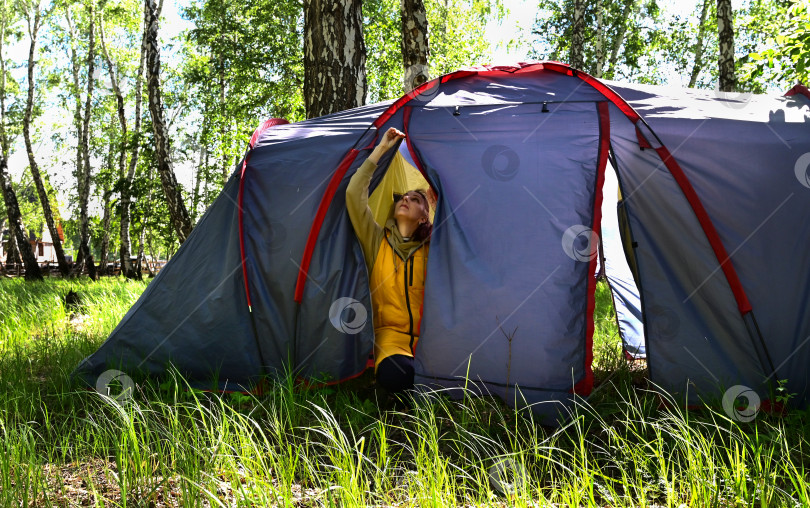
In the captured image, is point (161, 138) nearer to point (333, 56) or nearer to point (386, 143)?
point (333, 56)

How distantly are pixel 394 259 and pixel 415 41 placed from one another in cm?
361

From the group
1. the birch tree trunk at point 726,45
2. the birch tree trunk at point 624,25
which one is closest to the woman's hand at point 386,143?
the birch tree trunk at point 726,45

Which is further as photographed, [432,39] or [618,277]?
[432,39]

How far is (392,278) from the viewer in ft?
11.9

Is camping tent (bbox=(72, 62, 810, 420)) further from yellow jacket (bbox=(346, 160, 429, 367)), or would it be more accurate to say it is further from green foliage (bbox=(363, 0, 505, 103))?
green foliage (bbox=(363, 0, 505, 103))

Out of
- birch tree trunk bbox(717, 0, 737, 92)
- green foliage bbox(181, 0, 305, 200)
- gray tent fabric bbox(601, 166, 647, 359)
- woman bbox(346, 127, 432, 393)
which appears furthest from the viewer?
green foliage bbox(181, 0, 305, 200)

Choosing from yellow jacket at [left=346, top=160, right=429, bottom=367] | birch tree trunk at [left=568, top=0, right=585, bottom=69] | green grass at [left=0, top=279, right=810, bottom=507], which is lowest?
green grass at [left=0, top=279, right=810, bottom=507]

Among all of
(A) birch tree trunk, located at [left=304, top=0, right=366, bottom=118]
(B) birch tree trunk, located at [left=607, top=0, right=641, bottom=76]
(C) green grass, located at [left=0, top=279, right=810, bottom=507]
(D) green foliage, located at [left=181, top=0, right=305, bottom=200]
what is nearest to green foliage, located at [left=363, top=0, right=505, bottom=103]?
(D) green foliage, located at [left=181, top=0, right=305, bottom=200]

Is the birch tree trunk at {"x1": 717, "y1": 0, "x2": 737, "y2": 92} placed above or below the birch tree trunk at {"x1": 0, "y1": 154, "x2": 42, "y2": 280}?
above

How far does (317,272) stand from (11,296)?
6232 millimetres

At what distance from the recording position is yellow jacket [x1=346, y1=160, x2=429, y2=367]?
3.57m

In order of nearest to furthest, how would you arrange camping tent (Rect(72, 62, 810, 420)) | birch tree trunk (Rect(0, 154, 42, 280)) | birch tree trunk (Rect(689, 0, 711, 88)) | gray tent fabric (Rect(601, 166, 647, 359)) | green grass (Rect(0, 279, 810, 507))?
green grass (Rect(0, 279, 810, 507)) < camping tent (Rect(72, 62, 810, 420)) < gray tent fabric (Rect(601, 166, 647, 359)) < birch tree trunk (Rect(0, 154, 42, 280)) < birch tree trunk (Rect(689, 0, 711, 88))

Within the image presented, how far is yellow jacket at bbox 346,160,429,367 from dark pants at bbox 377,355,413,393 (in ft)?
0.40

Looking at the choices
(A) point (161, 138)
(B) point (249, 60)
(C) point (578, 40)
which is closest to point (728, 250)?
(A) point (161, 138)
